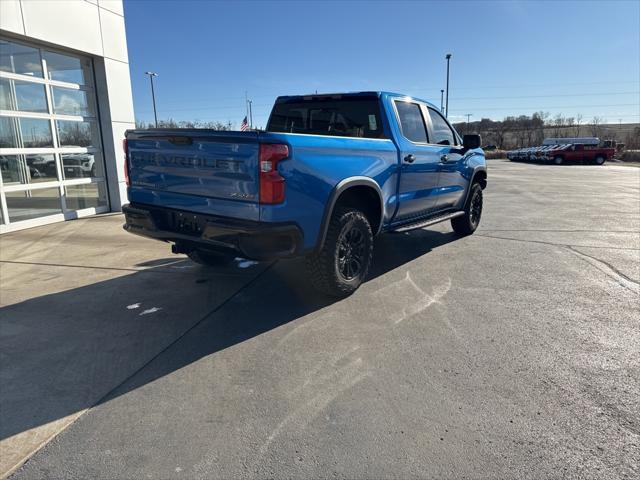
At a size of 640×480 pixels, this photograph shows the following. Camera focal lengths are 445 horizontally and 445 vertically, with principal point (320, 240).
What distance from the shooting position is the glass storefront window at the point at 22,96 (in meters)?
7.83

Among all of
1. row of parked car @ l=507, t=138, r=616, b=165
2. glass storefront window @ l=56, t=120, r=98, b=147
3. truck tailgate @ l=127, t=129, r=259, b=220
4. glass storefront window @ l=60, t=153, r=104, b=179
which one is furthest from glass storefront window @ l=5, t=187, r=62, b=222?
row of parked car @ l=507, t=138, r=616, b=165

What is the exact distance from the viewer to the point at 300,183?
3654 mm

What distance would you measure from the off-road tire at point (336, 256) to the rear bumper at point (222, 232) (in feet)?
1.60

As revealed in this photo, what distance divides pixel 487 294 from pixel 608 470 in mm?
2594

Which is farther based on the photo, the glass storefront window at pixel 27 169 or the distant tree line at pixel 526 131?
the distant tree line at pixel 526 131

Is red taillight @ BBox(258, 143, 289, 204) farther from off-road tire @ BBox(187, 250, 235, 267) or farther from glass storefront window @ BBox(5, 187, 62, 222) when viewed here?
glass storefront window @ BBox(5, 187, 62, 222)

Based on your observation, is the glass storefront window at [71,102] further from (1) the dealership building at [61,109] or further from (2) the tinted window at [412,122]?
(2) the tinted window at [412,122]

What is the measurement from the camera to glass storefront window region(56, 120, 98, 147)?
8953mm

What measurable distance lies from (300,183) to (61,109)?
7.59 metres

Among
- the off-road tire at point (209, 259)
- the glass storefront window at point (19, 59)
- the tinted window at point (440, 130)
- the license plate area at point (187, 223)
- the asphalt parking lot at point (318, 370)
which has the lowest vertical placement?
the asphalt parking lot at point (318, 370)

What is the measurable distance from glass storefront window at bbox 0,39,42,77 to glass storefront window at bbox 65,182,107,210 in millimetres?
2242

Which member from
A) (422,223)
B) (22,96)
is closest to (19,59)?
(22,96)

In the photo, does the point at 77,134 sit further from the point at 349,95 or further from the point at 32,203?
the point at 349,95

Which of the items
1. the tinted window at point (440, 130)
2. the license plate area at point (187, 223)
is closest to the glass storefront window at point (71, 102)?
the license plate area at point (187, 223)
